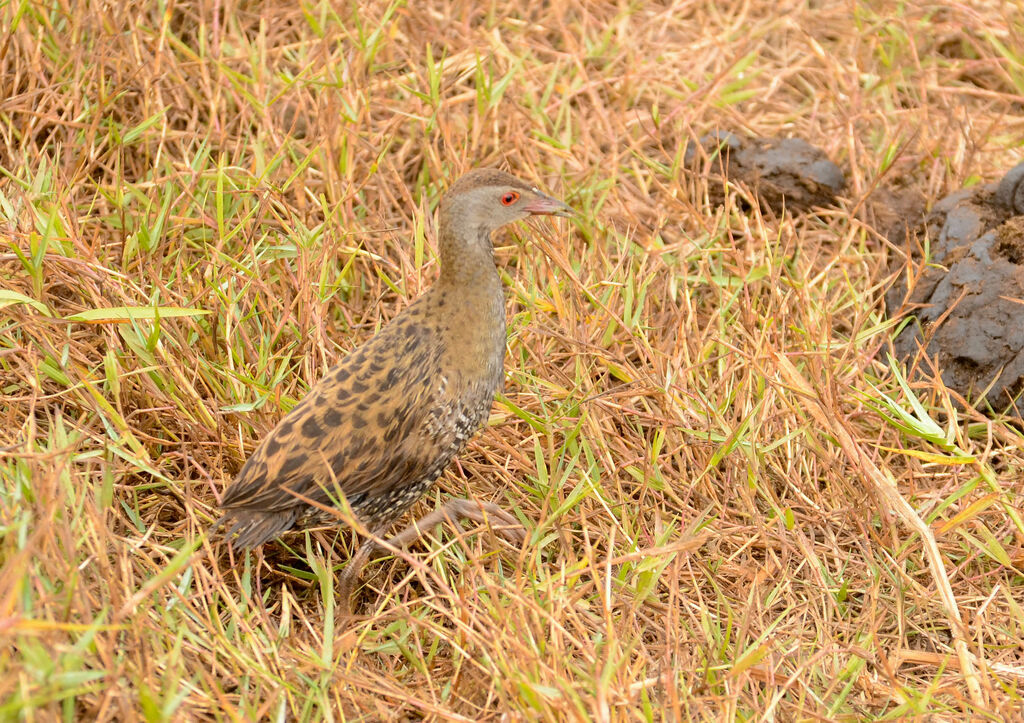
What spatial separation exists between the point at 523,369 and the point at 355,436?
1.08m

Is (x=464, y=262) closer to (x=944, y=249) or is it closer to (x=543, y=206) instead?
(x=543, y=206)

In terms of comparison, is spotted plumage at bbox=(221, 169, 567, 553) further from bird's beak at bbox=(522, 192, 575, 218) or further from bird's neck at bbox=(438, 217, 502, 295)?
bird's beak at bbox=(522, 192, 575, 218)

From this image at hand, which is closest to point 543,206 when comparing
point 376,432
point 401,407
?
point 401,407

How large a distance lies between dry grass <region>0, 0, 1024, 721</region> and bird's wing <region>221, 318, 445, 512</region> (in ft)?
0.88

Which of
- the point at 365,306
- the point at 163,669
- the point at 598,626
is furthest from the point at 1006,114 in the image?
the point at 163,669

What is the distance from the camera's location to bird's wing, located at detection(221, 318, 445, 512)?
3.65m

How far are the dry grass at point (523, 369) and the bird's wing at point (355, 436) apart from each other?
27 cm

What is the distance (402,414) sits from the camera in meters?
3.78

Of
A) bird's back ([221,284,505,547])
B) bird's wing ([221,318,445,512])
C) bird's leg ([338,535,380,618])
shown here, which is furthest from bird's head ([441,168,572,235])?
bird's leg ([338,535,380,618])

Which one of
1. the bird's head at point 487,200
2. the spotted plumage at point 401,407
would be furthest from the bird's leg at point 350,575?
the bird's head at point 487,200

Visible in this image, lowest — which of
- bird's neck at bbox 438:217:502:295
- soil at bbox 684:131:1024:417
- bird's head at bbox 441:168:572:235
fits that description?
soil at bbox 684:131:1024:417

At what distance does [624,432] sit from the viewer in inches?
179

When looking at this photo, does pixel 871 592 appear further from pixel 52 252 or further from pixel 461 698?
pixel 52 252

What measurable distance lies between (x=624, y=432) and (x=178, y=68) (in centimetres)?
266
